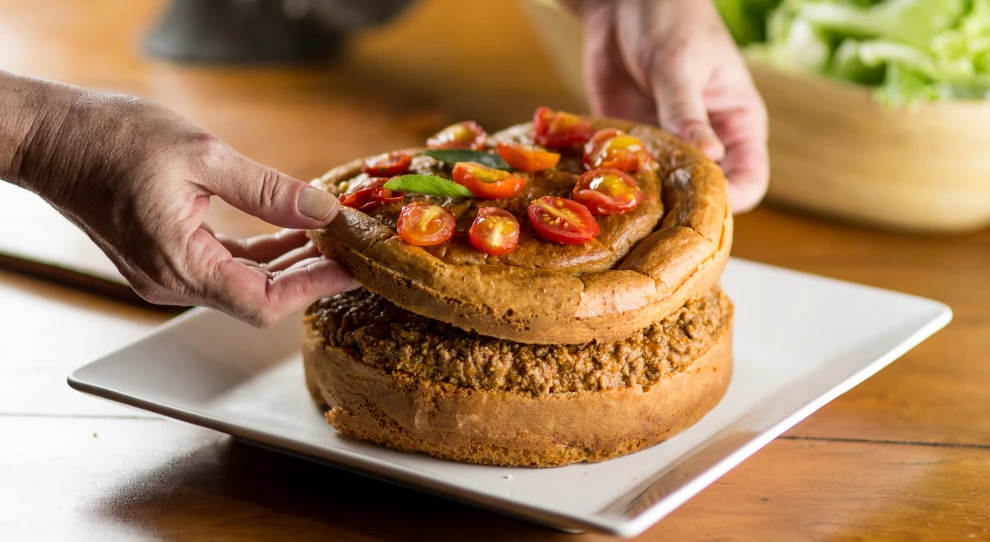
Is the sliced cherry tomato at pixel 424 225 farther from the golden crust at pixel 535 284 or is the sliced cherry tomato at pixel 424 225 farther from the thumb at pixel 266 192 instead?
the thumb at pixel 266 192

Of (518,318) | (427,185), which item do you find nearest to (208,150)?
(427,185)

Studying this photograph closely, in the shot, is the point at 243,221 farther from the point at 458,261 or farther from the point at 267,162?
the point at 458,261

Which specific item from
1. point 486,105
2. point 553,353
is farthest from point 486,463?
point 486,105

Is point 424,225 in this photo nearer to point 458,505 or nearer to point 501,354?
point 501,354

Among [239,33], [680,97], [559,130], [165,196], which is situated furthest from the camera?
[239,33]

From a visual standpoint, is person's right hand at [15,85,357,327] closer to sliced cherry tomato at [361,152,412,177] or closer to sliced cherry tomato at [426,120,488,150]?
sliced cherry tomato at [361,152,412,177]

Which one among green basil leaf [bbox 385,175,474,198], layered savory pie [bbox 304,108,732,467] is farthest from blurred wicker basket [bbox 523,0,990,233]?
green basil leaf [bbox 385,175,474,198]
